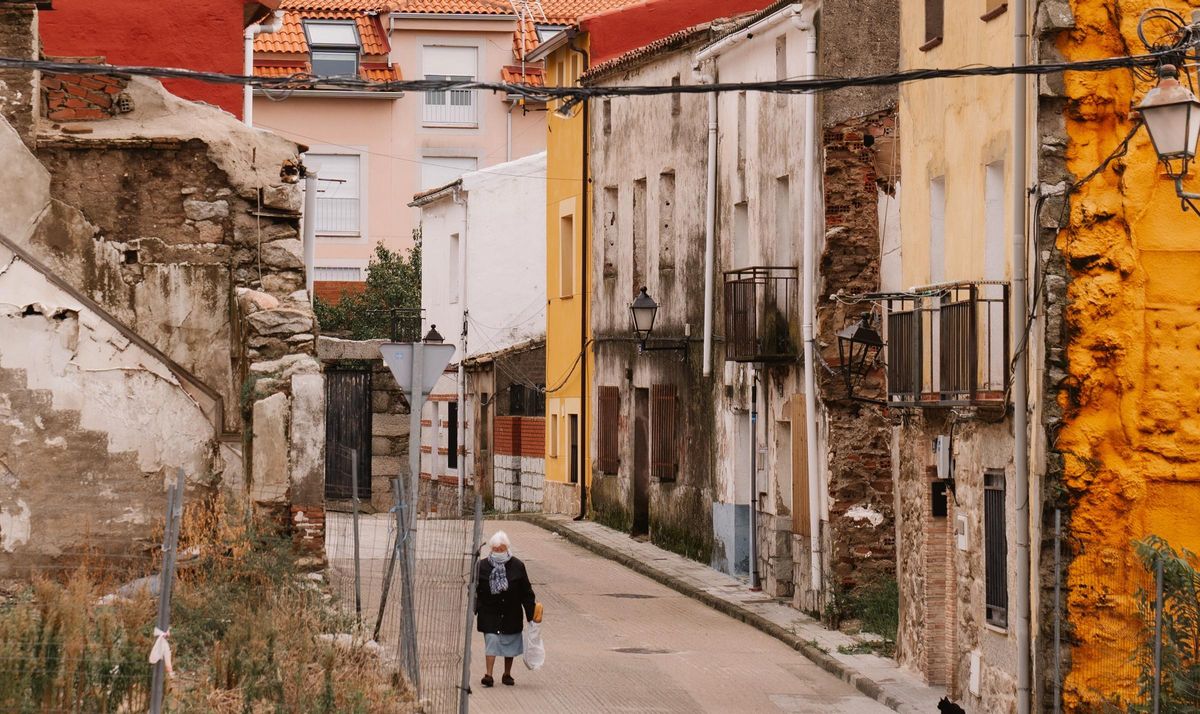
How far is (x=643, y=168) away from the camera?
1232 inches

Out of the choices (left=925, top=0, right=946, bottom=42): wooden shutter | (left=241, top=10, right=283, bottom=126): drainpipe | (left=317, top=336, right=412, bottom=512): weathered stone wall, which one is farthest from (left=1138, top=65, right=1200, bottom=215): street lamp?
(left=317, top=336, right=412, bottom=512): weathered stone wall

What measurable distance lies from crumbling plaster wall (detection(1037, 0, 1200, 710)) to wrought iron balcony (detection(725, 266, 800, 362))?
8.47 m

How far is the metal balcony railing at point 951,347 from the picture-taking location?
50.1 feet

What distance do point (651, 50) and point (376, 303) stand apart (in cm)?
2190

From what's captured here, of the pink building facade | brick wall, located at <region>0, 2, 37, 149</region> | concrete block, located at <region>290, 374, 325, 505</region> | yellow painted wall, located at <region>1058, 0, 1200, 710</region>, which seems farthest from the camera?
the pink building facade

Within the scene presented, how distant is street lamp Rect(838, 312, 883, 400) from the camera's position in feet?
64.6

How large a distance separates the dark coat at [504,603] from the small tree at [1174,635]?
18.5ft

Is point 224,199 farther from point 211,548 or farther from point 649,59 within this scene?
point 649,59

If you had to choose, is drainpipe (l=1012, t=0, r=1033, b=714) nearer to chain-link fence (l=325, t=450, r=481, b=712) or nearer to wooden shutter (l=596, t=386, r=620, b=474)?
chain-link fence (l=325, t=450, r=481, b=712)

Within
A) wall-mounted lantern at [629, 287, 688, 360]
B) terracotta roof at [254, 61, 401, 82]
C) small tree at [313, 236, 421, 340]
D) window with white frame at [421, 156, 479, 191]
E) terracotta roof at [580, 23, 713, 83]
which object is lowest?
wall-mounted lantern at [629, 287, 688, 360]

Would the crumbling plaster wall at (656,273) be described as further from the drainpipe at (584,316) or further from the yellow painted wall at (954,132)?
the yellow painted wall at (954,132)

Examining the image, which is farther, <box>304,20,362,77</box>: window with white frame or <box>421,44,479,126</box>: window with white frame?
<box>421,44,479,126</box>: window with white frame

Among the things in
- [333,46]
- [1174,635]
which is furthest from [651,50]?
[333,46]

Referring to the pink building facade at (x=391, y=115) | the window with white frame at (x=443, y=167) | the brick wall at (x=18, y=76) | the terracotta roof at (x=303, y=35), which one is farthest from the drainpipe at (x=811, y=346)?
the window with white frame at (x=443, y=167)
